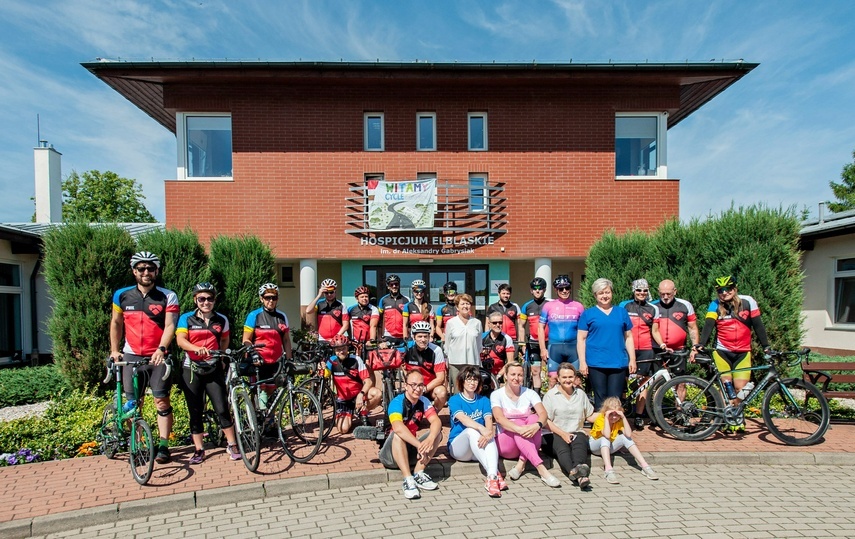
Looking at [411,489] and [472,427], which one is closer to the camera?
[411,489]

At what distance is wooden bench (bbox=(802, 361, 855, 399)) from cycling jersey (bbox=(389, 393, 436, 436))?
16.4ft

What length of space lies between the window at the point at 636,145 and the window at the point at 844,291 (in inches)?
186

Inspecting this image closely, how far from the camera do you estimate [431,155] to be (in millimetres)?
13164

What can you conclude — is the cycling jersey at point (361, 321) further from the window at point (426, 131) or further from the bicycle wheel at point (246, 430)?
the window at point (426, 131)

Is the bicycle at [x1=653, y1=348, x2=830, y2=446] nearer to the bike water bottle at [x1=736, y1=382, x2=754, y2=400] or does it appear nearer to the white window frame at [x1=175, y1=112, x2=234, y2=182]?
the bike water bottle at [x1=736, y1=382, x2=754, y2=400]

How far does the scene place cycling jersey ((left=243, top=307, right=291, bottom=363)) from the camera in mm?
5391

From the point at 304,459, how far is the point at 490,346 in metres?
2.90

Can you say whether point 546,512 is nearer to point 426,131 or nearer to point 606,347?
point 606,347

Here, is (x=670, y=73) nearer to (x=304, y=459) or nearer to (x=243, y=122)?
(x=243, y=122)

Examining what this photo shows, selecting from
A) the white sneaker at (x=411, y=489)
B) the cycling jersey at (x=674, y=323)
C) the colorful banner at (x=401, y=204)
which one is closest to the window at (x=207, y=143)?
the colorful banner at (x=401, y=204)

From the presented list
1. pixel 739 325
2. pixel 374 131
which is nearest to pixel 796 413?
pixel 739 325

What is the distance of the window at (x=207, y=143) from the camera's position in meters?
12.9

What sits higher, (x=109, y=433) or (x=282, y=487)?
(x=109, y=433)

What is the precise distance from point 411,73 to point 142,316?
989cm
